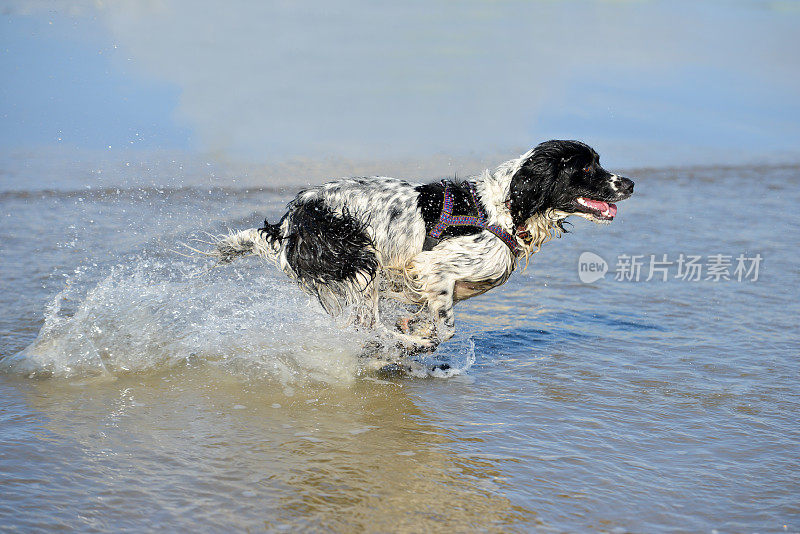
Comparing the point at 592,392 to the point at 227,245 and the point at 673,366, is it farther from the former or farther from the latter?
the point at 227,245

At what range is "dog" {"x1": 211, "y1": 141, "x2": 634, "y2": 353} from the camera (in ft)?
15.2

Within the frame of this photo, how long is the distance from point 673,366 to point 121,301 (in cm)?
386

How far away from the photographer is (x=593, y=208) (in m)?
4.79

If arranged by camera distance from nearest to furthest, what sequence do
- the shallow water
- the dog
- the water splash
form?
the shallow water
the dog
the water splash

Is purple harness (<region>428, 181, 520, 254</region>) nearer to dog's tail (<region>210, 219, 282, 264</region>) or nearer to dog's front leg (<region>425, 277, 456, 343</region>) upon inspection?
dog's front leg (<region>425, 277, 456, 343</region>)

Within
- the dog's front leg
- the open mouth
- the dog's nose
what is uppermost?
the dog's nose

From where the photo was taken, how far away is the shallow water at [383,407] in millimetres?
3141

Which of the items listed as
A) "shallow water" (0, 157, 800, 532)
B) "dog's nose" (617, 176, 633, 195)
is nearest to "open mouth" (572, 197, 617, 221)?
"dog's nose" (617, 176, 633, 195)

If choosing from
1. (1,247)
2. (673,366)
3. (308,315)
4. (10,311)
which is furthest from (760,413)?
(1,247)

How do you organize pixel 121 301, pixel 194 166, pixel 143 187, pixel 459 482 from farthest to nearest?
pixel 194 166, pixel 143 187, pixel 121 301, pixel 459 482

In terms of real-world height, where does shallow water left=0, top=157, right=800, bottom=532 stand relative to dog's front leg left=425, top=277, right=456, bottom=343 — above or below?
below

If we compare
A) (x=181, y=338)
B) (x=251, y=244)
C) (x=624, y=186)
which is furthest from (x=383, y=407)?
(x=624, y=186)

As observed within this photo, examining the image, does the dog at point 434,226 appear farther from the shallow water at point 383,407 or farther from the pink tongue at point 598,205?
the shallow water at point 383,407

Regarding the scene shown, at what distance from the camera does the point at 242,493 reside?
10.4 ft
